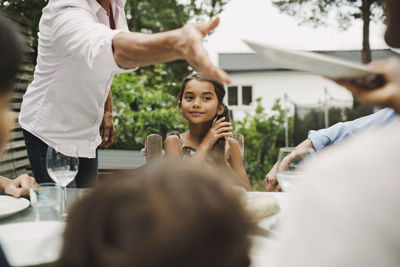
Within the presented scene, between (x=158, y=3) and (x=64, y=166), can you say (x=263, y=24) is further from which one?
(x=64, y=166)

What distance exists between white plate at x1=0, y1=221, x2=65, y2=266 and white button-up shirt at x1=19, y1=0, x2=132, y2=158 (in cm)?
90

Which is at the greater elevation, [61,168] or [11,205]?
[61,168]

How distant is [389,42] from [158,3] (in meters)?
10.3

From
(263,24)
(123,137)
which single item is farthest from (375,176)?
(263,24)

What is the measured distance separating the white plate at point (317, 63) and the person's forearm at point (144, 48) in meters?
0.48

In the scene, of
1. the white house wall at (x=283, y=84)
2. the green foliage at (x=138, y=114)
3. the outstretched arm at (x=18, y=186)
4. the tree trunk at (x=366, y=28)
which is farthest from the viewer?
the white house wall at (x=283, y=84)

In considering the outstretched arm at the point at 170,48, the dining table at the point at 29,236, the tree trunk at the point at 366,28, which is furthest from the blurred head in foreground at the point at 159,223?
the tree trunk at the point at 366,28

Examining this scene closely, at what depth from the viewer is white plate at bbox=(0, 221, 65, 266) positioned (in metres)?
1.07

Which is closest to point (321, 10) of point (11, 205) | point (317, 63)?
point (11, 205)

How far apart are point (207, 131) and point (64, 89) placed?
3.57ft

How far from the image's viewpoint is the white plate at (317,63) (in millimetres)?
829

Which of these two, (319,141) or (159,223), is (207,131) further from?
(159,223)

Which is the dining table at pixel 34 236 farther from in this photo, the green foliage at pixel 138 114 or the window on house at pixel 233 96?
the window on house at pixel 233 96

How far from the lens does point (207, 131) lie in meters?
2.91
